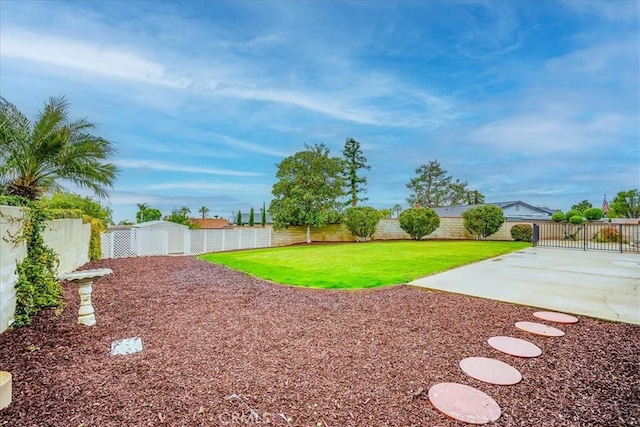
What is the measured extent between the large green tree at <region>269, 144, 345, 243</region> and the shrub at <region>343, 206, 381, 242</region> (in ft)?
2.79

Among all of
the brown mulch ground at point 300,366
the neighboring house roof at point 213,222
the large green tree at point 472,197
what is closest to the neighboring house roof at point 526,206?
the large green tree at point 472,197

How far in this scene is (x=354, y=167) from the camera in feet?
86.0

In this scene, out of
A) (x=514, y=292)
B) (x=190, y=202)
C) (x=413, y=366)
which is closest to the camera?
(x=413, y=366)

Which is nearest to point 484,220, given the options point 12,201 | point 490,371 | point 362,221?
point 362,221

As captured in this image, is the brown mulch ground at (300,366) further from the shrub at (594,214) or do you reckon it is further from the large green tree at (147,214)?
the large green tree at (147,214)

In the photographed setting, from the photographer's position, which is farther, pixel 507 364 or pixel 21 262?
pixel 21 262

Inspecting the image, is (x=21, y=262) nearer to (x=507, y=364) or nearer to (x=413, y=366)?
(x=413, y=366)

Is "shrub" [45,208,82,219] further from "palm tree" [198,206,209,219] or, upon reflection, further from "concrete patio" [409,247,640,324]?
"palm tree" [198,206,209,219]

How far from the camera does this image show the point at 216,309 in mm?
4703

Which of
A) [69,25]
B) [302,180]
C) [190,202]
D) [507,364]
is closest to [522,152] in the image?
[302,180]

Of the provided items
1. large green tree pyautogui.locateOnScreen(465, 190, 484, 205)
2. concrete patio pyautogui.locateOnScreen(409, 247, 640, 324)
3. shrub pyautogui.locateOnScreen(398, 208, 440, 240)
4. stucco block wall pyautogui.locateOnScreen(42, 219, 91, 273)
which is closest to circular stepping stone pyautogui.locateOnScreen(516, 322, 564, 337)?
concrete patio pyautogui.locateOnScreen(409, 247, 640, 324)

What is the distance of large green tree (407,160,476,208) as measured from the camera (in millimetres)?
34500

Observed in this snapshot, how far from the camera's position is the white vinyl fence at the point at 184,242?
12625 millimetres

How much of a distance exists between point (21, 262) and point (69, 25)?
18.0 ft
